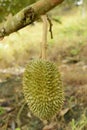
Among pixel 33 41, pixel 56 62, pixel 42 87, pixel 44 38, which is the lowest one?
pixel 42 87

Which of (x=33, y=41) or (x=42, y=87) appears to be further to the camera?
(x=33, y=41)

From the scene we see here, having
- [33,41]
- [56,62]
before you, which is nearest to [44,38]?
[56,62]

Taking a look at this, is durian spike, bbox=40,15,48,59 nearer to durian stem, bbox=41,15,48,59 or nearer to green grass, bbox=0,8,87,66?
durian stem, bbox=41,15,48,59

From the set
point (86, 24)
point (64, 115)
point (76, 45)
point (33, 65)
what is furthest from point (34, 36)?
point (33, 65)

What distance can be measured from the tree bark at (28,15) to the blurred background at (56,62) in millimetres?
88

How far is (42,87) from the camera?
145cm

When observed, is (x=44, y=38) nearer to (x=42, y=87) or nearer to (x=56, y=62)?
(x=42, y=87)

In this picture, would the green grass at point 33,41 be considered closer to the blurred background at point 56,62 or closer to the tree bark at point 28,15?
the blurred background at point 56,62

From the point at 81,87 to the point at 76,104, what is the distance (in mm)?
314

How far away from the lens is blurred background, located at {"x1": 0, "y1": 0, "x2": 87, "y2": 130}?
9.17 ft

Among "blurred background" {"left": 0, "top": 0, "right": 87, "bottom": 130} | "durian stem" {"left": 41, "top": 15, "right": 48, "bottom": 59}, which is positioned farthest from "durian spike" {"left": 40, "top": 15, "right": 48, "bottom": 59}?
"blurred background" {"left": 0, "top": 0, "right": 87, "bottom": 130}

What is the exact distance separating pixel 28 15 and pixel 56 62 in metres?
3.91

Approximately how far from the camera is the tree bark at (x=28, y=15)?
1292 millimetres

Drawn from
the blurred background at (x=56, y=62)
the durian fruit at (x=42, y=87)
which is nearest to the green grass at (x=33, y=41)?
the blurred background at (x=56, y=62)
